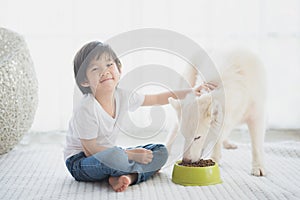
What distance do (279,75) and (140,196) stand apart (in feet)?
5.86

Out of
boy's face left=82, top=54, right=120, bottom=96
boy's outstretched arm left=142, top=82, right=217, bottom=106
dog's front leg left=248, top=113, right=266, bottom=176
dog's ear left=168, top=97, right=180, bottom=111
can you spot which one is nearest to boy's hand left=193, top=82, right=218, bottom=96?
boy's outstretched arm left=142, top=82, right=217, bottom=106

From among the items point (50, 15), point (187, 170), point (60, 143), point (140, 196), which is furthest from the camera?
point (50, 15)

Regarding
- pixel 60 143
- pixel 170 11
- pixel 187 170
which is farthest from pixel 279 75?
pixel 187 170

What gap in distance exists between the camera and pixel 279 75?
3137mm

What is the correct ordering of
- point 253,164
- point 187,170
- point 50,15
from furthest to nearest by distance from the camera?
1. point 50,15
2. point 253,164
3. point 187,170

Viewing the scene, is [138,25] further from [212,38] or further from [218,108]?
[218,108]

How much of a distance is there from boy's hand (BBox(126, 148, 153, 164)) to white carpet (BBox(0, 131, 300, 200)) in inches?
3.1

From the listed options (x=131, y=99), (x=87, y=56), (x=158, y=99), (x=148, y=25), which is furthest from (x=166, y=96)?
(x=148, y=25)

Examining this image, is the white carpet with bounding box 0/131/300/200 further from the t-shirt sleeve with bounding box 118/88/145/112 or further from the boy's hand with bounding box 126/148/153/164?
the t-shirt sleeve with bounding box 118/88/145/112

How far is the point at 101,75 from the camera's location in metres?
1.73

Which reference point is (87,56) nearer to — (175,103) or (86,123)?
(86,123)

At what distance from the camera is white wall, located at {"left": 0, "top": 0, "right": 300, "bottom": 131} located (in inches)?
116

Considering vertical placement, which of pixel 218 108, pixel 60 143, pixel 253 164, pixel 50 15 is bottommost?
pixel 60 143

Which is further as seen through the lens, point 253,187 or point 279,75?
point 279,75
